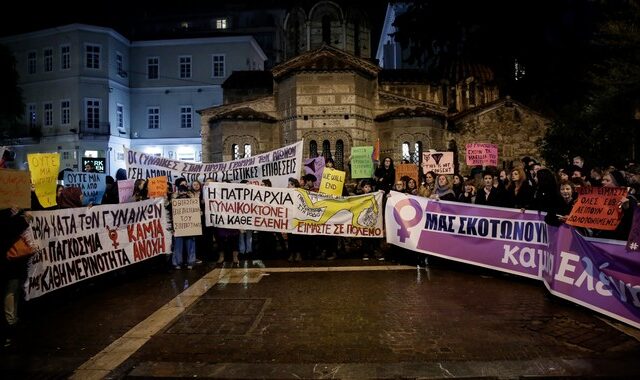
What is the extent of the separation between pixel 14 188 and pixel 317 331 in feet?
15.1

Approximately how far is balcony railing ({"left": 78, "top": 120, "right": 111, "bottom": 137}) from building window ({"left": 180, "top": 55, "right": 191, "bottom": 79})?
Result: 8510mm

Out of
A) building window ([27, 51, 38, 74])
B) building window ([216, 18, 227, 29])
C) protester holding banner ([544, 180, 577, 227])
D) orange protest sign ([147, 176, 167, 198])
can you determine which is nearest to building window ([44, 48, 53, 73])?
→ building window ([27, 51, 38, 74])

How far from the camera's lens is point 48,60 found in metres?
42.0

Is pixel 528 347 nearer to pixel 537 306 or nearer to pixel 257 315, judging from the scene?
pixel 537 306

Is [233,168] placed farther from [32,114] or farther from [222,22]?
[222,22]

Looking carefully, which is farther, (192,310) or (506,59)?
(506,59)

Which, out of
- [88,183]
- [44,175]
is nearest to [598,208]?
[44,175]

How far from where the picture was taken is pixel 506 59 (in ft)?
136

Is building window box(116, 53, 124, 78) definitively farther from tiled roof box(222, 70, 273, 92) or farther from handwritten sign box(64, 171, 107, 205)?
handwritten sign box(64, 171, 107, 205)

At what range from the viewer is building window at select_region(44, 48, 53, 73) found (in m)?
41.8

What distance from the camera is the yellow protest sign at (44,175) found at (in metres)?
8.11

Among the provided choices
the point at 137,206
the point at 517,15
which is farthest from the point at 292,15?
the point at 137,206

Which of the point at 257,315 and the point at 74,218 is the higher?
the point at 74,218

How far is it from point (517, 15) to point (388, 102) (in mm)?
19800
